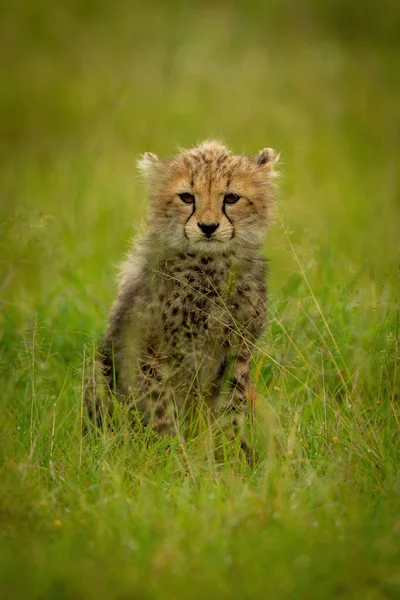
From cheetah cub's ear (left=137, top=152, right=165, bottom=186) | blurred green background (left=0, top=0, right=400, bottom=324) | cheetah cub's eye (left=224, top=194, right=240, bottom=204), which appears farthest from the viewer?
blurred green background (left=0, top=0, right=400, bottom=324)

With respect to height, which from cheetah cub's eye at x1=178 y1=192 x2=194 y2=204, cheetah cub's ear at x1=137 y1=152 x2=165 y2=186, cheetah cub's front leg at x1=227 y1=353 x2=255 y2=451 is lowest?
cheetah cub's front leg at x1=227 y1=353 x2=255 y2=451

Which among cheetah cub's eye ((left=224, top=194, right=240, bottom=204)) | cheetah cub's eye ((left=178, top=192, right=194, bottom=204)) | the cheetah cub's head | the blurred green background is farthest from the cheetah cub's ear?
the blurred green background

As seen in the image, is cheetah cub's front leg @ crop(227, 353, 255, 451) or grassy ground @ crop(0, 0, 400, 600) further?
cheetah cub's front leg @ crop(227, 353, 255, 451)

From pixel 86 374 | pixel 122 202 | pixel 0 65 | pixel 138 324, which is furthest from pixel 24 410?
pixel 0 65

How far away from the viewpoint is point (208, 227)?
A: 381 centimetres

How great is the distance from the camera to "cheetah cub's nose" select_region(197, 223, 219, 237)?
380 cm

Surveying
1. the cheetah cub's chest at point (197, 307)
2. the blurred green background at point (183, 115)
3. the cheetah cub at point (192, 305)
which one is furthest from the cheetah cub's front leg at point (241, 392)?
the blurred green background at point (183, 115)

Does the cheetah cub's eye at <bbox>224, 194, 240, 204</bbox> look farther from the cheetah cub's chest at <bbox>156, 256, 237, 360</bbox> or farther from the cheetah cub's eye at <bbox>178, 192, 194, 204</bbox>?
the cheetah cub's chest at <bbox>156, 256, 237, 360</bbox>

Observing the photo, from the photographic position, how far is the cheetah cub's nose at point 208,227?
3804 mm

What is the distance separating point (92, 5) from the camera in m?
14.1

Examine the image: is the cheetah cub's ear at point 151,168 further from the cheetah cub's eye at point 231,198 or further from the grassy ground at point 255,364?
the grassy ground at point 255,364

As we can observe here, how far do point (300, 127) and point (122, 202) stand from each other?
9.30 feet

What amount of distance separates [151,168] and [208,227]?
591 mm

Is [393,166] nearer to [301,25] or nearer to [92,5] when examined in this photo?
[301,25]
